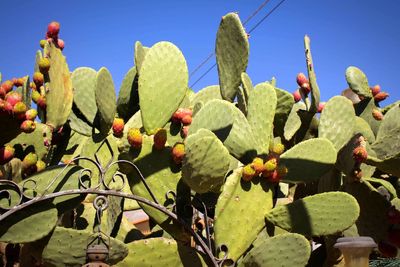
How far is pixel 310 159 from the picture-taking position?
1597 mm

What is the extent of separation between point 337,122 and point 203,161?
0.78 metres

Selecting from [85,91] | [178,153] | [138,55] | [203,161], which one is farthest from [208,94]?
[203,161]

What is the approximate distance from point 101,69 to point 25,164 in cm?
42

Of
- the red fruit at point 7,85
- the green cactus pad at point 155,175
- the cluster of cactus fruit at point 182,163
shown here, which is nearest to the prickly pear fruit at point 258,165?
the cluster of cactus fruit at point 182,163

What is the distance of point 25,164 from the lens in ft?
4.83

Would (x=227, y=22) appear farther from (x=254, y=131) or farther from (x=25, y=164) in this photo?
(x=25, y=164)

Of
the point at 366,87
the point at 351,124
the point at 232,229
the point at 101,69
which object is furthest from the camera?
the point at 366,87

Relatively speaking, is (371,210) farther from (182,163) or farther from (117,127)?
(117,127)

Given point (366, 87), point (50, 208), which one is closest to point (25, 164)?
point (50, 208)

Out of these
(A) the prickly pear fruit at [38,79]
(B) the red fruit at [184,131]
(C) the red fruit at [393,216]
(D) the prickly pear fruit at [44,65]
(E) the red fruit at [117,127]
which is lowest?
(C) the red fruit at [393,216]

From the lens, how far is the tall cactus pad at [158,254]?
1.34 metres

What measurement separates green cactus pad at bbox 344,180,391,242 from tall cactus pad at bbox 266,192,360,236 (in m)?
0.39

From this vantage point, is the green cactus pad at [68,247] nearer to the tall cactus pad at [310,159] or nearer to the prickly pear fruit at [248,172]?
the prickly pear fruit at [248,172]

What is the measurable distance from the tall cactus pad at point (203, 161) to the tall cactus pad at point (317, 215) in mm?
306
